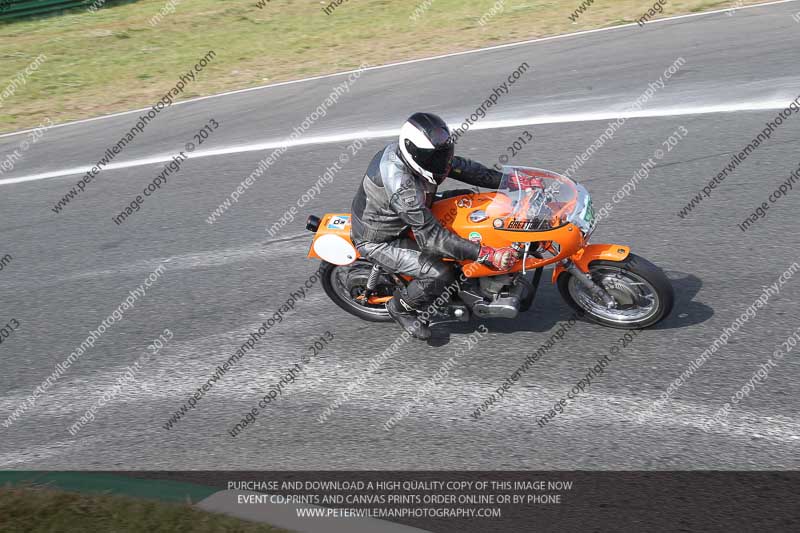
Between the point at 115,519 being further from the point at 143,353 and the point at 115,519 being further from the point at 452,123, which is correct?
the point at 452,123

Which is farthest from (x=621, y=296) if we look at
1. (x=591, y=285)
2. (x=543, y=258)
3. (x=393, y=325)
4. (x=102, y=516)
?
(x=102, y=516)

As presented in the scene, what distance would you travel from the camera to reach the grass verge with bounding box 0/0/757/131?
52.5 ft

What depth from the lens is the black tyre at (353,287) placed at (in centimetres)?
704

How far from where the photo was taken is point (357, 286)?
23.3 ft

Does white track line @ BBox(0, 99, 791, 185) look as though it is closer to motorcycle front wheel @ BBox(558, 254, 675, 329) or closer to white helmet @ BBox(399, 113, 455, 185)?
motorcycle front wheel @ BBox(558, 254, 675, 329)

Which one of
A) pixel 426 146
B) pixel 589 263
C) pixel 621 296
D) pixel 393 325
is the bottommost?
pixel 393 325

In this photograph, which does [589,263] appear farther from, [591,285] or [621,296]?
[621,296]

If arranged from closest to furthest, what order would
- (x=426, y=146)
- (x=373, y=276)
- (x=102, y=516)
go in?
1. (x=102, y=516)
2. (x=426, y=146)
3. (x=373, y=276)

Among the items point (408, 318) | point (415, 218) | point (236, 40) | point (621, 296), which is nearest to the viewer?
point (415, 218)

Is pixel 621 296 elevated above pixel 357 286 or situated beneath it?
elevated above

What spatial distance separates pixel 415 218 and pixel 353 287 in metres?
1.27

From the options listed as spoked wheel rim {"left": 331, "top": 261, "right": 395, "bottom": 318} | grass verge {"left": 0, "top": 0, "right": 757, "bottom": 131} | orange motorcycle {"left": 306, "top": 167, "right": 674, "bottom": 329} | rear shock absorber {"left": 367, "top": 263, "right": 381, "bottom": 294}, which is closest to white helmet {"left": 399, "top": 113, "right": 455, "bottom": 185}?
orange motorcycle {"left": 306, "top": 167, "right": 674, "bottom": 329}

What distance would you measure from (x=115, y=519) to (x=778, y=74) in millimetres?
11342

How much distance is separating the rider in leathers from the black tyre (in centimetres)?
27
